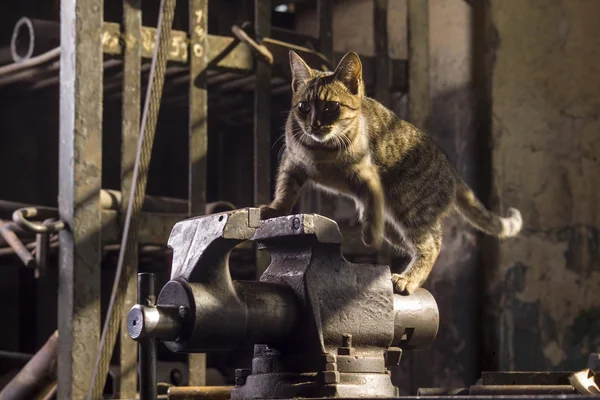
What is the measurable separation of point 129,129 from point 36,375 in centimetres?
147

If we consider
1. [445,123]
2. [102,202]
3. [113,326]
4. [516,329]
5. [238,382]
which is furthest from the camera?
[445,123]

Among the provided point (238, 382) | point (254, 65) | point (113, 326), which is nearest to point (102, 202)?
point (113, 326)

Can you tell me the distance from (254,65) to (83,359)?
1920 millimetres

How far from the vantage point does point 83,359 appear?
4859mm

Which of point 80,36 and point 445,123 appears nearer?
point 80,36

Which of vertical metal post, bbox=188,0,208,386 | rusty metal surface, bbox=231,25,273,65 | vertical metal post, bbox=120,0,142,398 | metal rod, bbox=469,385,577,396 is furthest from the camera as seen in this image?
rusty metal surface, bbox=231,25,273,65

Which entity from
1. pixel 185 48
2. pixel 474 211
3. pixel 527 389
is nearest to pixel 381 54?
pixel 185 48

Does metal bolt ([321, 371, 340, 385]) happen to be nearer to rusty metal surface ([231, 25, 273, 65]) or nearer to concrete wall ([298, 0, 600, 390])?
rusty metal surface ([231, 25, 273, 65])

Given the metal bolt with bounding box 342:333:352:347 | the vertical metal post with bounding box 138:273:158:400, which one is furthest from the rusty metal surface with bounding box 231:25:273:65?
the vertical metal post with bounding box 138:273:158:400

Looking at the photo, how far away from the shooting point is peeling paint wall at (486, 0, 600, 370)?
6.16 m

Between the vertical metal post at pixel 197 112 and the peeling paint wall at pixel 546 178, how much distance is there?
76.1 inches

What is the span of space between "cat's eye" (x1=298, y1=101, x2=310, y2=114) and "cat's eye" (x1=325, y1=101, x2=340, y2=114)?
0.07 meters

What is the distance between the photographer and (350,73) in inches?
130

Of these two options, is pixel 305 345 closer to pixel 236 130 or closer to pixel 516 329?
pixel 516 329
